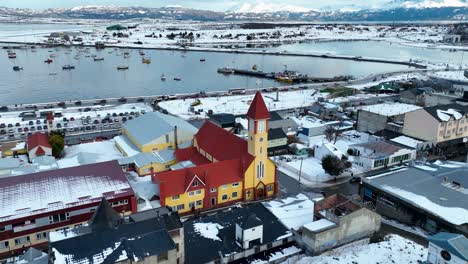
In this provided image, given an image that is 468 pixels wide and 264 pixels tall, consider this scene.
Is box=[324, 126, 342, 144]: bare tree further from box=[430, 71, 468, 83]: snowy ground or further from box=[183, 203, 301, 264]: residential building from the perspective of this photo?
box=[430, 71, 468, 83]: snowy ground

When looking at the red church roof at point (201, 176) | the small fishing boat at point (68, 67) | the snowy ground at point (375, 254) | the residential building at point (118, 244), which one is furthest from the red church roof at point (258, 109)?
the small fishing boat at point (68, 67)

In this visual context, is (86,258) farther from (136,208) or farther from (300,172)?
(300,172)

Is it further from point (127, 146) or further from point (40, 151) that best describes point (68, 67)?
point (127, 146)

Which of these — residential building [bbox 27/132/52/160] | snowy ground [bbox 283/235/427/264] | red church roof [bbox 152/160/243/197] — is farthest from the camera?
residential building [bbox 27/132/52/160]

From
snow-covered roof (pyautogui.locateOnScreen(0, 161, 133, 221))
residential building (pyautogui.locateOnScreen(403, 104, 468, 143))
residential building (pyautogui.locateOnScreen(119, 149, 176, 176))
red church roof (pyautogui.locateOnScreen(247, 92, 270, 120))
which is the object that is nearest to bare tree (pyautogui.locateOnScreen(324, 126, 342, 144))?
residential building (pyautogui.locateOnScreen(403, 104, 468, 143))

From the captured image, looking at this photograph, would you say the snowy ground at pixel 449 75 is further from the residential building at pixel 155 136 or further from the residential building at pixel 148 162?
the residential building at pixel 148 162

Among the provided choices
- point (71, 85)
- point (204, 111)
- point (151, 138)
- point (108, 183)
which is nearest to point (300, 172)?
point (151, 138)
